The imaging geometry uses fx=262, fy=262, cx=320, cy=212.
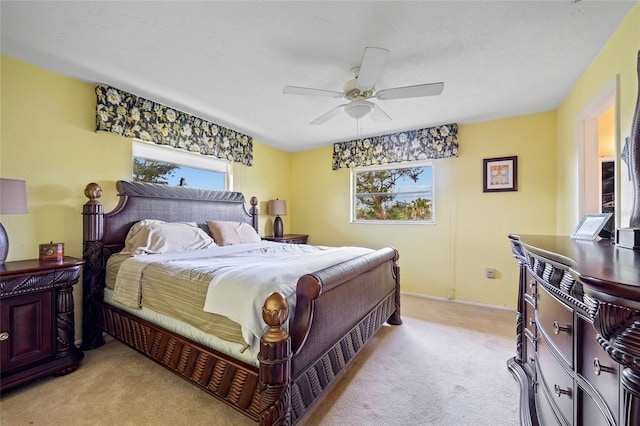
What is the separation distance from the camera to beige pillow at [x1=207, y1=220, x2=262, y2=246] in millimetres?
3125

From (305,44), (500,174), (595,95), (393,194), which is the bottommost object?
(393,194)

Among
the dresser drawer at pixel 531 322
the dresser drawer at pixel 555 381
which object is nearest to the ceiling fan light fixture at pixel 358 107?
the dresser drawer at pixel 531 322

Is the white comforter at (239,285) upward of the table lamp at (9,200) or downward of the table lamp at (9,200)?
downward

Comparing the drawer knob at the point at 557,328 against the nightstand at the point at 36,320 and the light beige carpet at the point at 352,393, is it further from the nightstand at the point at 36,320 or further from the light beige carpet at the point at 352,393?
the nightstand at the point at 36,320

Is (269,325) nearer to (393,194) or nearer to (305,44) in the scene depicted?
(305,44)

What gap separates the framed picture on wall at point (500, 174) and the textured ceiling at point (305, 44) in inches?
28.7

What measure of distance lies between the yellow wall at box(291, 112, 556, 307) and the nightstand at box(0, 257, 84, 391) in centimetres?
359

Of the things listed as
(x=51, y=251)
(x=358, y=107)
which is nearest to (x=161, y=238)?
(x=51, y=251)

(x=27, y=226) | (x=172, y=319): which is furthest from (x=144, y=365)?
(x=27, y=226)

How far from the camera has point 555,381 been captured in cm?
110

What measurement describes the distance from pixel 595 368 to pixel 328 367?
1295 millimetres

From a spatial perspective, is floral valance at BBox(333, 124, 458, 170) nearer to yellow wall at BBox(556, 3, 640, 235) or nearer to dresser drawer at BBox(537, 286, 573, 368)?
yellow wall at BBox(556, 3, 640, 235)

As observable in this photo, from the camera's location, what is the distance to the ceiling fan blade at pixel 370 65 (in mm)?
1627

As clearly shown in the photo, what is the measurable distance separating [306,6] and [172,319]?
2.21m
